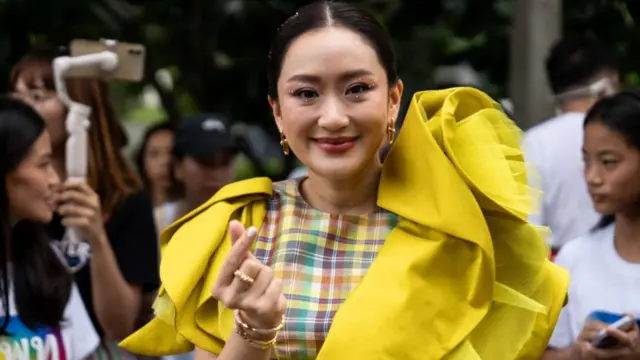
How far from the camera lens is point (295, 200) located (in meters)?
2.34

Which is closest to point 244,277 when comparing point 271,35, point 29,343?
point 29,343

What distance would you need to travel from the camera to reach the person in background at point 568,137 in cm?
467

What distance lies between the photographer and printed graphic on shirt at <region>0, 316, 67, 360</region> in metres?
3.14

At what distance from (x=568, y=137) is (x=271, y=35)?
74.5 inches

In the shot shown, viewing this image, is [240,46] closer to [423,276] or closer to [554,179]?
[554,179]

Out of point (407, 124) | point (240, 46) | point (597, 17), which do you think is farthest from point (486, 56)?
point (407, 124)

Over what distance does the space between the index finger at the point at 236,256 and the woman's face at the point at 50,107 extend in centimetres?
188

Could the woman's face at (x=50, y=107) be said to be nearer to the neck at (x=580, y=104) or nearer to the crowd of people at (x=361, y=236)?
the crowd of people at (x=361, y=236)

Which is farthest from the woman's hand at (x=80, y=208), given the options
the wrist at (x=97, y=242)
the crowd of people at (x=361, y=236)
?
the crowd of people at (x=361, y=236)

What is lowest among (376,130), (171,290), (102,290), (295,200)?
(102,290)

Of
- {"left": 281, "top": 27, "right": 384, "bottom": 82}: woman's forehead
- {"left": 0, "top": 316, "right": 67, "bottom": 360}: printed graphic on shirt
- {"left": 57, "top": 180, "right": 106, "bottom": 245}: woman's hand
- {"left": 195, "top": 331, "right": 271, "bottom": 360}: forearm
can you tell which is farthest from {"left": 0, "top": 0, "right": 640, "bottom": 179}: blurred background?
{"left": 195, "top": 331, "right": 271, "bottom": 360}: forearm

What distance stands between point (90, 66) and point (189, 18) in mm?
2662

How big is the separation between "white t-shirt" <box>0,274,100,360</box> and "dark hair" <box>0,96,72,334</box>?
3 cm

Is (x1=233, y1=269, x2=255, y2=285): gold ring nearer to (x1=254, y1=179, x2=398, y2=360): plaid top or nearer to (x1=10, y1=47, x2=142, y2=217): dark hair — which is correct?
(x1=254, y1=179, x2=398, y2=360): plaid top
